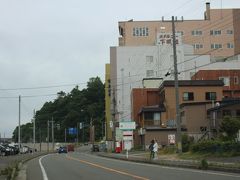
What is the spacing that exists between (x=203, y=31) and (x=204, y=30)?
14.6 inches

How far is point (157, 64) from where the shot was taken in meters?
102

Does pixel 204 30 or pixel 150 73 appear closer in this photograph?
pixel 150 73

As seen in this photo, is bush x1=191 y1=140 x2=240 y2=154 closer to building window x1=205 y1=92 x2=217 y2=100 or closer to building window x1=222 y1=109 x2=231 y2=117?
building window x1=222 y1=109 x2=231 y2=117

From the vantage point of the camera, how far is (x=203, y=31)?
4397 inches

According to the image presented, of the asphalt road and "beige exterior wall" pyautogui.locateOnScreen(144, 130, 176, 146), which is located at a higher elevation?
"beige exterior wall" pyautogui.locateOnScreen(144, 130, 176, 146)

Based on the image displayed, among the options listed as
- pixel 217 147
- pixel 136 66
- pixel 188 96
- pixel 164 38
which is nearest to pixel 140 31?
pixel 164 38

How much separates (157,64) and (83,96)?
177 ft

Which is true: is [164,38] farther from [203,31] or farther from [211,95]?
[211,95]

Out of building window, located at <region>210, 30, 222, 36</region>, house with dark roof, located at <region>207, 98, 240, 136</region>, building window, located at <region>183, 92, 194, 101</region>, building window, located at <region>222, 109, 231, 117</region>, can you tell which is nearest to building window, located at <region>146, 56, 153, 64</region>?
building window, located at <region>210, 30, 222, 36</region>

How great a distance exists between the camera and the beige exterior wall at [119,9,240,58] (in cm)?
10962

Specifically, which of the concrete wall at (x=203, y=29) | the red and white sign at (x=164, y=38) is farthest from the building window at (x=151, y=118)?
the concrete wall at (x=203, y=29)

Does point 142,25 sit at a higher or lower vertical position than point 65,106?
higher

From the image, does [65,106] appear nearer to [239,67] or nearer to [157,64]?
Result: [157,64]

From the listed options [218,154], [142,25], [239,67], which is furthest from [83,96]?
[218,154]
